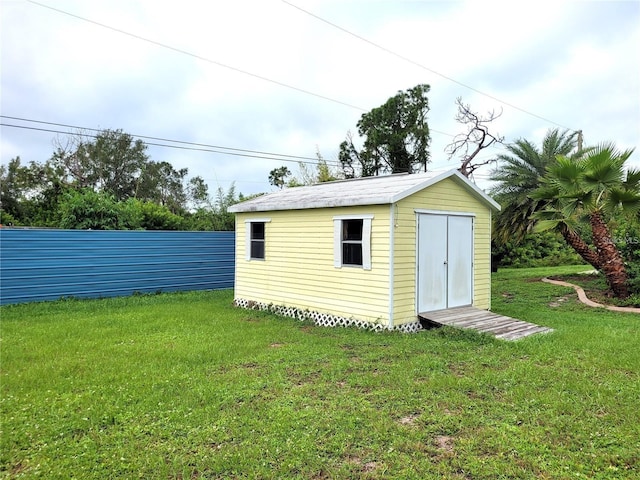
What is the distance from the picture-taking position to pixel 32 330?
23.8 ft

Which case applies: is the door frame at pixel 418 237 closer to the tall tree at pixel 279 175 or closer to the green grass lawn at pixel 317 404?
the green grass lawn at pixel 317 404

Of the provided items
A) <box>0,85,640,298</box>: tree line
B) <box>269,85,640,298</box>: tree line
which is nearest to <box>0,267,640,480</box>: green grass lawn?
<box>269,85,640,298</box>: tree line

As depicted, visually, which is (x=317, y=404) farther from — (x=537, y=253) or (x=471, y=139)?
(x=537, y=253)

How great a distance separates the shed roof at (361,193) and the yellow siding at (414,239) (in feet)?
0.64

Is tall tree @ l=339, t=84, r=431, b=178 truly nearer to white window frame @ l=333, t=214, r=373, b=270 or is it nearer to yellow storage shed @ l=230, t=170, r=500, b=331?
yellow storage shed @ l=230, t=170, r=500, b=331

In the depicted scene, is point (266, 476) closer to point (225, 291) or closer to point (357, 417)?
point (357, 417)

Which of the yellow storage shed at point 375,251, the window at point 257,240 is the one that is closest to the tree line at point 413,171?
the yellow storage shed at point 375,251

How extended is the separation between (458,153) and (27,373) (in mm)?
19716

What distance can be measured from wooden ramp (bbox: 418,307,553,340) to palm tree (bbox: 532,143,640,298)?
12.7 feet

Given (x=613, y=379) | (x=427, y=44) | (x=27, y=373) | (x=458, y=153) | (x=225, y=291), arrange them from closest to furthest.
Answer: (x=613, y=379)
(x=27, y=373)
(x=225, y=291)
(x=427, y=44)
(x=458, y=153)

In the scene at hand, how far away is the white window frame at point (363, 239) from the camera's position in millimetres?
7477

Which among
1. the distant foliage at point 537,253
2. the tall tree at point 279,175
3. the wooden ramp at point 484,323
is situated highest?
the tall tree at point 279,175

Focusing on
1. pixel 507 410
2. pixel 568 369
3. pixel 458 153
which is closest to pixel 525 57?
pixel 458 153

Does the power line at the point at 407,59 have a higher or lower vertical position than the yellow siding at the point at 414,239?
higher
